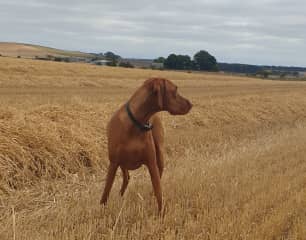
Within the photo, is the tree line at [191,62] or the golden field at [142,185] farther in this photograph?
the tree line at [191,62]

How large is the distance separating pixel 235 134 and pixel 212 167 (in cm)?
614

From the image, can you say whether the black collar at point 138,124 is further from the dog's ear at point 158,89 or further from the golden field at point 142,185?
the golden field at point 142,185

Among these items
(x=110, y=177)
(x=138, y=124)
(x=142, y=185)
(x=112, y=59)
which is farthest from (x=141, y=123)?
(x=112, y=59)

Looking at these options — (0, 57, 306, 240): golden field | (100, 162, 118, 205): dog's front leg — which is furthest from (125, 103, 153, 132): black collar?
(0, 57, 306, 240): golden field

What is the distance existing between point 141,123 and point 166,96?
0.45 meters

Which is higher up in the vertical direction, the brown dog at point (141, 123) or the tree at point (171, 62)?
the brown dog at point (141, 123)

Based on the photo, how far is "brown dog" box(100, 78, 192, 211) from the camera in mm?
6121

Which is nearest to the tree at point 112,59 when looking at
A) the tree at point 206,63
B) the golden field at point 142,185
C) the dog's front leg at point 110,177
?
the tree at point 206,63

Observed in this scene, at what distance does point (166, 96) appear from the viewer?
20.1ft

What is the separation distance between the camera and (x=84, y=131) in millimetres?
10953

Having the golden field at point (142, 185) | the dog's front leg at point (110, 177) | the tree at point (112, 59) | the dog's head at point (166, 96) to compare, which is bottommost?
the tree at point (112, 59)

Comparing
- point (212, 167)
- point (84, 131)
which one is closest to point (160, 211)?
point (212, 167)

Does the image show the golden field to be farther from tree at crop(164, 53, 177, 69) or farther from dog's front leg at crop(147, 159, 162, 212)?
tree at crop(164, 53, 177, 69)

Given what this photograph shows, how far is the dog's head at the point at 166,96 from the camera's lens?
608 cm
